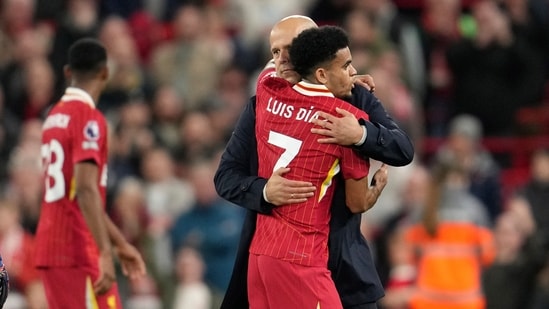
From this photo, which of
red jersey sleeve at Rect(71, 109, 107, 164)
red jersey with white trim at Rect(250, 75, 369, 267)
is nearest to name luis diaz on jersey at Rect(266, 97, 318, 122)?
red jersey with white trim at Rect(250, 75, 369, 267)

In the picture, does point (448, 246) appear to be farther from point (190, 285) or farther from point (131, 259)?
point (131, 259)

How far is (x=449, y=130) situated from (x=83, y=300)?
8.15 meters

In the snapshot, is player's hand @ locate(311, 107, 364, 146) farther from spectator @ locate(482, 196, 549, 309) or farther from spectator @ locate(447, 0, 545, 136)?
spectator @ locate(447, 0, 545, 136)

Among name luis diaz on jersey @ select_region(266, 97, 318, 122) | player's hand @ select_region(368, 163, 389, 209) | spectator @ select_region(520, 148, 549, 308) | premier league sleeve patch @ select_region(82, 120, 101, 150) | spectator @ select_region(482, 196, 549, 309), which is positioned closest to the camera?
name luis diaz on jersey @ select_region(266, 97, 318, 122)

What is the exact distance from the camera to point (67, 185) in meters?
8.11

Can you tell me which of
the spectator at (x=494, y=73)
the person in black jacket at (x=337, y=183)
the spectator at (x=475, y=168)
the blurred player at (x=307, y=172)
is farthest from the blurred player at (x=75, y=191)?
the spectator at (x=494, y=73)

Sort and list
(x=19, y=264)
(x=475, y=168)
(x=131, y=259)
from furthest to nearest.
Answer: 1. (x=475, y=168)
2. (x=19, y=264)
3. (x=131, y=259)

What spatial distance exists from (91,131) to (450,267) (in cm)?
481

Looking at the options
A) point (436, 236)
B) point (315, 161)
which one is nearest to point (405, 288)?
point (436, 236)

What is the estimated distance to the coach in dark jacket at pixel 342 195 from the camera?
692 cm

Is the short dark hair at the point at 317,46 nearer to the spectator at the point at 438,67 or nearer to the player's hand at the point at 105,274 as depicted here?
the player's hand at the point at 105,274

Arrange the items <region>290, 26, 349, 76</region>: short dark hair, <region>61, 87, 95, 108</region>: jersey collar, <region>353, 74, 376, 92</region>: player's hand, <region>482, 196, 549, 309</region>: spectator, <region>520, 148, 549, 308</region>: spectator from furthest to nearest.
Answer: <region>520, 148, 549, 308</region>: spectator → <region>482, 196, 549, 309</region>: spectator → <region>61, 87, 95, 108</region>: jersey collar → <region>353, 74, 376, 92</region>: player's hand → <region>290, 26, 349, 76</region>: short dark hair

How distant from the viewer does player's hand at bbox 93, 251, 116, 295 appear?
311 inches

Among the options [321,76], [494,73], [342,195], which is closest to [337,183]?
[342,195]
